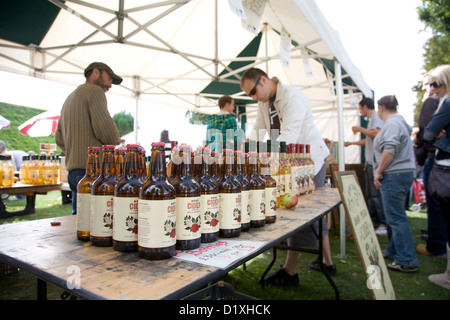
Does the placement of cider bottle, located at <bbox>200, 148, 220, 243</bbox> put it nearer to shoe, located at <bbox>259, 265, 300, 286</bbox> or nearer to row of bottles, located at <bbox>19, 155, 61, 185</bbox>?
shoe, located at <bbox>259, 265, 300, 286</bbox>

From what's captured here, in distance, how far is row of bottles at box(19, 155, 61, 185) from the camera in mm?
3428

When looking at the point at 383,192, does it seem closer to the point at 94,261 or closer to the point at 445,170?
the point at 445,170

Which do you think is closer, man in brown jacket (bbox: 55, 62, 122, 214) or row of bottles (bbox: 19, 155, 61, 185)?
man in brown jacket (bbox: 55, 62, 122, 214)

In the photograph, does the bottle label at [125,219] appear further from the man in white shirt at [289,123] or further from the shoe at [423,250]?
the shoe at [423,250]

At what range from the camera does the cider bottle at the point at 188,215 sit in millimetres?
967

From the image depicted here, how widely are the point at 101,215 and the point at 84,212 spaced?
150mm

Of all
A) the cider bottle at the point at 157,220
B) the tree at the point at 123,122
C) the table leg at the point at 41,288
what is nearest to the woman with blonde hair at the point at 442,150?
the cider bottle at the point at 157,220

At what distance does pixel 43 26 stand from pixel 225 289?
4.82 meters

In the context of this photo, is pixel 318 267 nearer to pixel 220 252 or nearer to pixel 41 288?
pixel 220 252

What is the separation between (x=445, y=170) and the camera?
91.2 inches

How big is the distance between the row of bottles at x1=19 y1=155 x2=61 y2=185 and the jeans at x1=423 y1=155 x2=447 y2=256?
4928mm

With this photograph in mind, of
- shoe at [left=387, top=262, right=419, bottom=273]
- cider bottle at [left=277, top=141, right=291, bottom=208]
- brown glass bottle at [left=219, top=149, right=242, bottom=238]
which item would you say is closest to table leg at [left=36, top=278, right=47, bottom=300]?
brown glass bottle at [left=219, top=149, right=242, bottom=238]

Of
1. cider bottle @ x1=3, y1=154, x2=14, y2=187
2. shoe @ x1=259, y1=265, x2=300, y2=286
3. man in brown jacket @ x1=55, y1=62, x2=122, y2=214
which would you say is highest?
man in brown jacket @ x1=55, y1=62, x2=122, y2=214

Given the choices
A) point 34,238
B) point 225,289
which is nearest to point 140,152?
point 34,238
